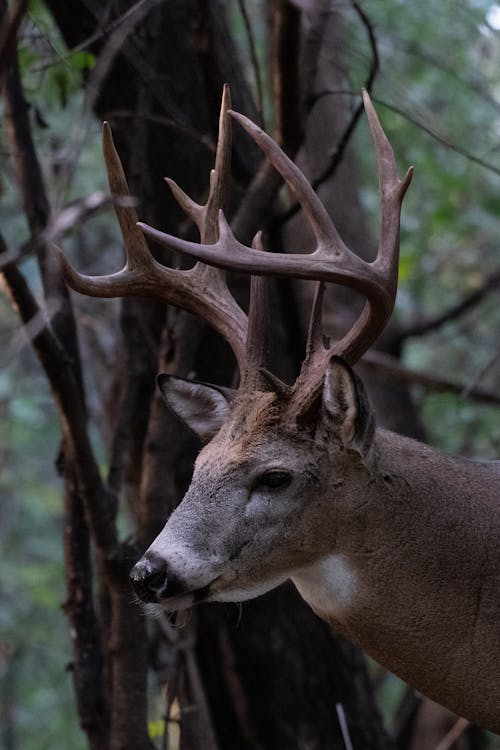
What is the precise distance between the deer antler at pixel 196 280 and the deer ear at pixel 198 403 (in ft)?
0.49

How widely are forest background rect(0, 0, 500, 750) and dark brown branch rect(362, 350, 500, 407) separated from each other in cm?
3

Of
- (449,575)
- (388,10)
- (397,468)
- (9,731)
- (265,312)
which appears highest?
(388,10)

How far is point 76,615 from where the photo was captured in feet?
15.3

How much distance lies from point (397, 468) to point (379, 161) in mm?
964

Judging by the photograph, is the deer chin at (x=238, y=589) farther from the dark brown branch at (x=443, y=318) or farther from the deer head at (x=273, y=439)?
the dark brown branch at (x=443, y=318)

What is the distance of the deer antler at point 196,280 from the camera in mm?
3668

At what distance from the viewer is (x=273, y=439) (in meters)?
3.41

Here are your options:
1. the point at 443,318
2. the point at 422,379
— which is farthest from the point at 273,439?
the point at 443,318

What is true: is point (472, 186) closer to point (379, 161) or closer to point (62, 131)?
point (62, 131)

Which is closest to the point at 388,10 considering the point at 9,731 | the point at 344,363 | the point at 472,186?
the point at 472,186

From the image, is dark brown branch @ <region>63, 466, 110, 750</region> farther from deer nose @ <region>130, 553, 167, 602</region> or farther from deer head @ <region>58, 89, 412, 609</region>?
deer nose @ <region>130, 553, 167, 602</region>

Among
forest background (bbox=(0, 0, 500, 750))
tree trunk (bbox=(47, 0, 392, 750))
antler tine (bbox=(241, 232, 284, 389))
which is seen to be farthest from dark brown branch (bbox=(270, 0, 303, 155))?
antler tine (bbox=(241, 232, 284, 389))

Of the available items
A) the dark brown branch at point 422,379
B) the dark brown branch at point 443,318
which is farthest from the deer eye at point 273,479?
the dark brown branch at point 443,318

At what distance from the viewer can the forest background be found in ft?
15.3
